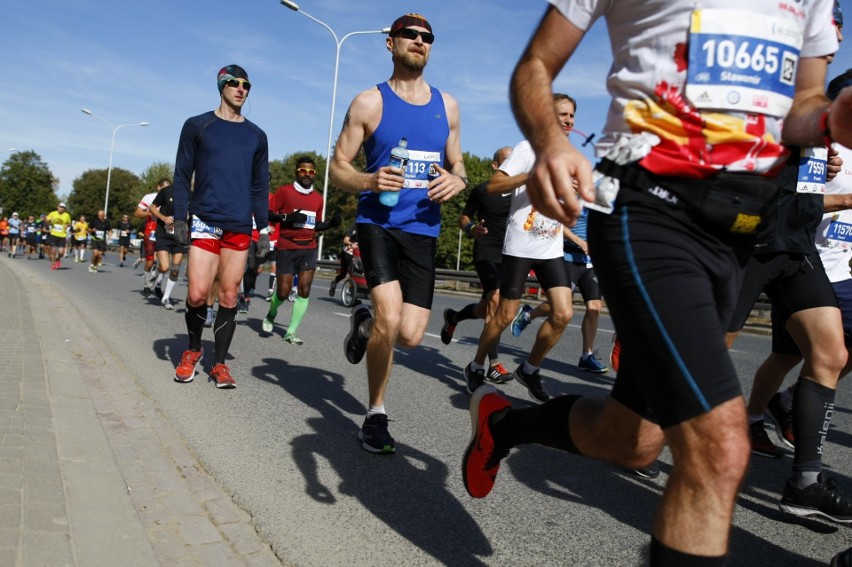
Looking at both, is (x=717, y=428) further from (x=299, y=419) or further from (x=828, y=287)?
(x=299, y=419)

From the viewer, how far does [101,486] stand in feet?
10.8

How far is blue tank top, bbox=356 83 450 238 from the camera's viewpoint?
14.6ft

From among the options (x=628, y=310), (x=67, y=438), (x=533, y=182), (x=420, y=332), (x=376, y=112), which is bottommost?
(x=67, y=438)

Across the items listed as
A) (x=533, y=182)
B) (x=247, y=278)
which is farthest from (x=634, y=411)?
(x=247, y=278)

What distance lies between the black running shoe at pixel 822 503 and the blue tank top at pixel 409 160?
7.34ft

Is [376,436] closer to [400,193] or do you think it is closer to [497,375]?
[400,193]

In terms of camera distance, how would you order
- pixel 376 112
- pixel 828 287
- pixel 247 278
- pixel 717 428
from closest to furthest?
pixel 717 428 < pixel 828 287 < pixel 376 112 < pixel 247 278

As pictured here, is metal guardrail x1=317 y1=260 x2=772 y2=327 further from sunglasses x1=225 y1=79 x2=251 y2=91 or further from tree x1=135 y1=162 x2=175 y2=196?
tree x1=135 y1=162 x2=175 y2=196

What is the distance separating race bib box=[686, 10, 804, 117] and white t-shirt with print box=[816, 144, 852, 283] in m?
2.66

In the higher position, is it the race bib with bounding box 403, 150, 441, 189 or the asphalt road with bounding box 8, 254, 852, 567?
the race bib with bounding box 403, 150, 441, 189

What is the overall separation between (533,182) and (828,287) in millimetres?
2573

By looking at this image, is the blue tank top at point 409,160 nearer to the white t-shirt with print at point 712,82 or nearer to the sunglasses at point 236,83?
the sunglasses at point 236,83

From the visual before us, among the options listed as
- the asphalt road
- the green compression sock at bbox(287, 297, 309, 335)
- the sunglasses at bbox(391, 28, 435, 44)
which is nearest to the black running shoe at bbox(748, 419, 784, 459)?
the asphalt road

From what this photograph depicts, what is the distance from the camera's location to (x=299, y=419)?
4961 mm
